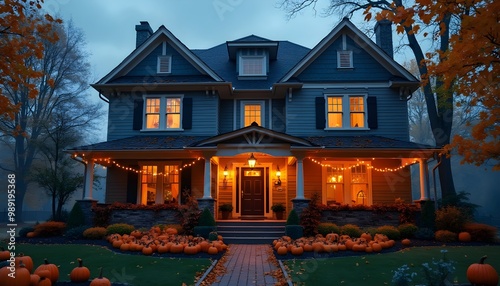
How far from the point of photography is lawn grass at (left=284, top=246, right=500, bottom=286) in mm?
7066

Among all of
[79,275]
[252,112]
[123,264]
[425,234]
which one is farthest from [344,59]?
[79,275]

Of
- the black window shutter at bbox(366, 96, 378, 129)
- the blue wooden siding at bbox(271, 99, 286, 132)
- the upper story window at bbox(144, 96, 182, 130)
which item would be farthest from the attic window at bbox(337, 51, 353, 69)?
the upper story window at bbox(144, 96, 182, 130)

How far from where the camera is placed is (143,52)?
54.6 ft

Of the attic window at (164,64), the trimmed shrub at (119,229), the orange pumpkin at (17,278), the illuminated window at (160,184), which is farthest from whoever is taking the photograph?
the attic window at (164,64)

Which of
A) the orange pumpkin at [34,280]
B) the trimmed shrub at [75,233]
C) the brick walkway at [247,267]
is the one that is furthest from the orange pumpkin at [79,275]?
the trimmed shrub at [75,233]

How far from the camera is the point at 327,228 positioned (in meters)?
12.6

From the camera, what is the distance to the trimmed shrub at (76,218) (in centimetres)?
1337

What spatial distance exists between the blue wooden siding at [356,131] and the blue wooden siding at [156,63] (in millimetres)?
4762

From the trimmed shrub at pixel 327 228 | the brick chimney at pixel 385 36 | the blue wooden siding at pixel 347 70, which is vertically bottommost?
the trimmed shrub at pixel 327 228

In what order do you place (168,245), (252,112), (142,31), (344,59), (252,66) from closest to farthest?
(168,245) < (344,59) < (252,112) < (252,66) < (142,31)

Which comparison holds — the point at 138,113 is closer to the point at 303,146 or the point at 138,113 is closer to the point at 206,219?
the point at 206,219

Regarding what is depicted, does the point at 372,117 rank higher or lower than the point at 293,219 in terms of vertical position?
higher

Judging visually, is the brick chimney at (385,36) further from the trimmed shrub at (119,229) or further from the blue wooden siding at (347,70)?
the trimmed shrub at (119,229)

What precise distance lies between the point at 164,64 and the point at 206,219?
25.2 ft
